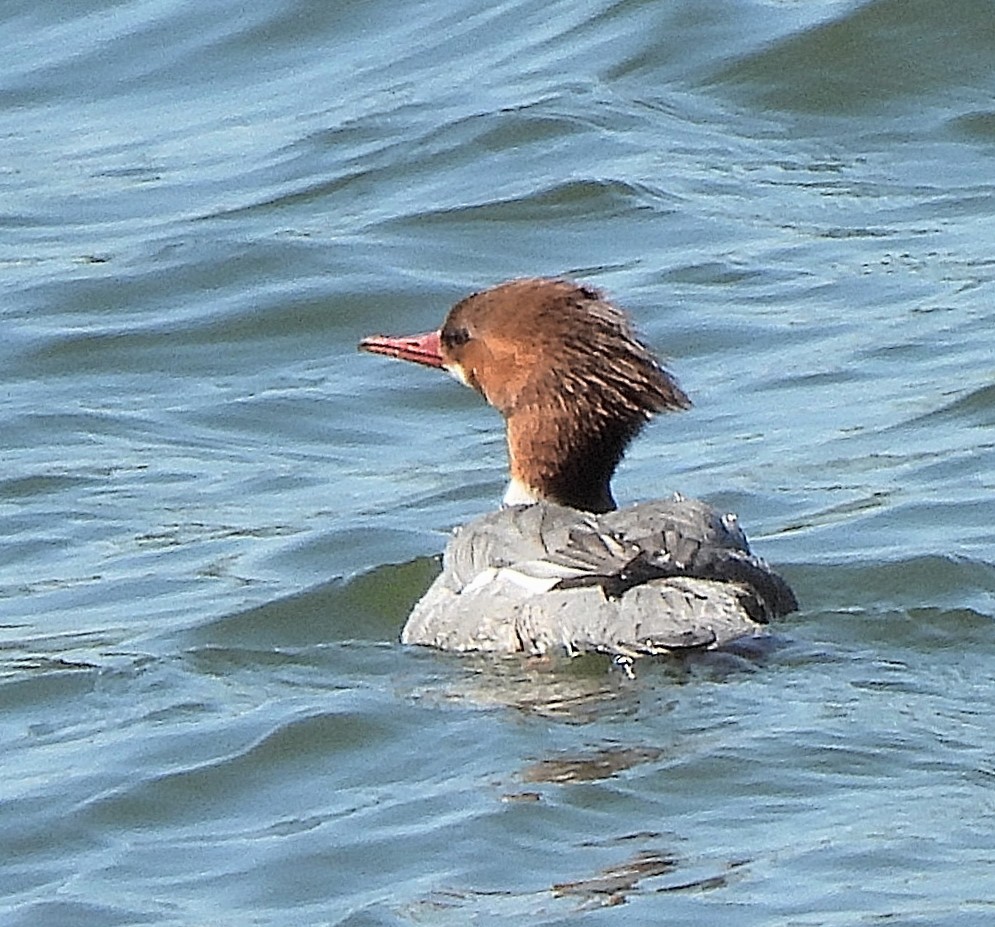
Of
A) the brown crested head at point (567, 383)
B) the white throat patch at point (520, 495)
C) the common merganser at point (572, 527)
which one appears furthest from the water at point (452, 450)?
the brown crested head at point (567, 383)

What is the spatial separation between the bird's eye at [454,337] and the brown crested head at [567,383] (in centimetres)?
5

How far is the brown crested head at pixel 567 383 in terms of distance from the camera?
9.09 m

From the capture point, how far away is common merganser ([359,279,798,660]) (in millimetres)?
8203

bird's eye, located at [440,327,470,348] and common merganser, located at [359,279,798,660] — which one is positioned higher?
bird's eye, located at [440,327,470,348]

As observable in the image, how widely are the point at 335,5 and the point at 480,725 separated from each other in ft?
31.3

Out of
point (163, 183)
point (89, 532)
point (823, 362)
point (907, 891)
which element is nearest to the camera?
point (907, 891)

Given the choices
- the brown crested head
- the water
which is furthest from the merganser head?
the water

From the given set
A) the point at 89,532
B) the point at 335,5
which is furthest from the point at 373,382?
the point at 335,5

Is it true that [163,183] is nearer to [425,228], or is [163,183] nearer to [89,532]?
[425,228]

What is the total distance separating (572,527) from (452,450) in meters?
2.72

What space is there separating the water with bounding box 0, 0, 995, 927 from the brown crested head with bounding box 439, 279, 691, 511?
2.28ft

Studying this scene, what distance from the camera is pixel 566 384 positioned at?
911cm

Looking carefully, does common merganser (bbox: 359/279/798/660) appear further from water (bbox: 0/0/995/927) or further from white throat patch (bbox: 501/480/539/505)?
water (bbox: 0/0/995/927)

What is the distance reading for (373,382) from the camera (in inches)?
472
